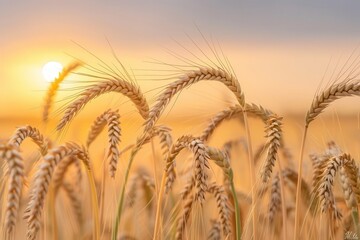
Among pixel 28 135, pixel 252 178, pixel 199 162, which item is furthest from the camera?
pixel 252 178

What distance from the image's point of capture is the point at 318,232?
2.12m

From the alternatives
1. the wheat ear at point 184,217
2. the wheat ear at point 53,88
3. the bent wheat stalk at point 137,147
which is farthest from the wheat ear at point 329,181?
the wheat ear at point 53,88

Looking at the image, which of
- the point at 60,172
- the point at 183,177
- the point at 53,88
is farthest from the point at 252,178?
the point at 53,88

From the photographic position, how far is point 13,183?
1398 millimetres

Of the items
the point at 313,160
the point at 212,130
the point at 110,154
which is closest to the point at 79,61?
the point at 212,130

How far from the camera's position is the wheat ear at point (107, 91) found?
70.6 inches

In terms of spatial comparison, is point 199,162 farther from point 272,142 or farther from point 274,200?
point 274,200

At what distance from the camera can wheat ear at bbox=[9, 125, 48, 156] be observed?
165 cm

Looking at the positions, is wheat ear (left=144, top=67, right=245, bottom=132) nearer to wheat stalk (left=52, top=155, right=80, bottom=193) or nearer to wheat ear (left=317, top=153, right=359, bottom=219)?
wheat ear (left=317, top=153, right=359, bottom=219)

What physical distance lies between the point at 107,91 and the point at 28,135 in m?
0.26

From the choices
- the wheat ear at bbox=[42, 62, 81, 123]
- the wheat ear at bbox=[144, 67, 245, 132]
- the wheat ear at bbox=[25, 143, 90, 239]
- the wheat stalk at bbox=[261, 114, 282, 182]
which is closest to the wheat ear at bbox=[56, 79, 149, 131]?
the wheat ear at bbox=[144, 67, 245, 132]

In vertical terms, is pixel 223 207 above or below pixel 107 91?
below

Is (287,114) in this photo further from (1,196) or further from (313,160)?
(1,196)

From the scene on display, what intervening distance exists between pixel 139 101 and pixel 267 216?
2.00 feet
